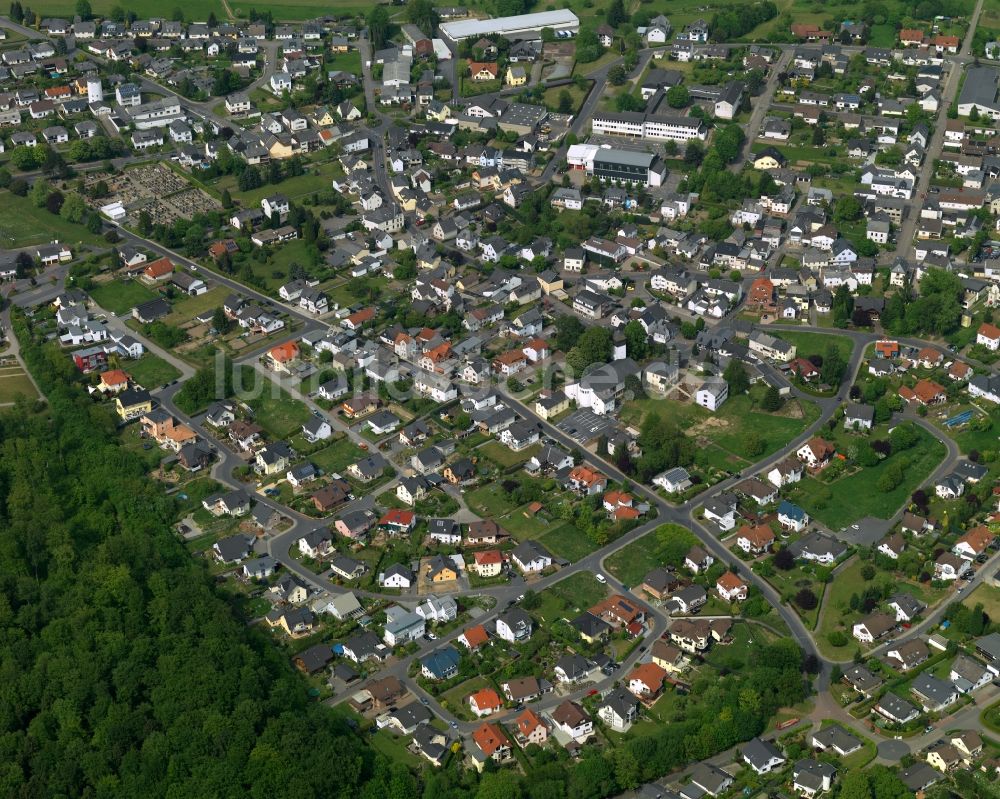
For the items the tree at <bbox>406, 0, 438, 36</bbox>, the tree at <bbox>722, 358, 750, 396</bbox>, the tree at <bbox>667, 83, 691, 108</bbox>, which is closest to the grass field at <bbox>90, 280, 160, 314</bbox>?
the tree at <bbox>722, 358, 750, 396</bbox>

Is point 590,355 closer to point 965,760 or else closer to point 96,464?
point 96,464

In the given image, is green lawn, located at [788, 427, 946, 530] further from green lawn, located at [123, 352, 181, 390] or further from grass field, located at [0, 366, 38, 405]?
grass field, located at [0, 366, 38, 405]

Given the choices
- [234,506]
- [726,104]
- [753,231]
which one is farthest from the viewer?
[726,104]

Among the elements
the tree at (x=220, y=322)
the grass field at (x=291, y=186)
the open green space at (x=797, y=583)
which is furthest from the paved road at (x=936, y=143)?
the tree at (x=220, y=322)

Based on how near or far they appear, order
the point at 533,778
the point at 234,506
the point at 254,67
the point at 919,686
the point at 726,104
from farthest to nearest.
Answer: the point at 254,67
the point at 726,104
the point at 234,506
the point at 919,686
the point at 533,778

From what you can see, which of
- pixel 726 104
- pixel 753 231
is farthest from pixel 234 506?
pixel 726 104

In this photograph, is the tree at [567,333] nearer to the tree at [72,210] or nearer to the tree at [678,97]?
the tree at [678,97]
